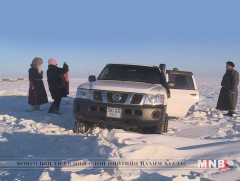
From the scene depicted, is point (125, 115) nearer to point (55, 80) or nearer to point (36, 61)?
point (55, 80)

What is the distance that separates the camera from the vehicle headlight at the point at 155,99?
7121mm

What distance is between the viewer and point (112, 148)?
17.0 feet

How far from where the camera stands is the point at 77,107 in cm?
744

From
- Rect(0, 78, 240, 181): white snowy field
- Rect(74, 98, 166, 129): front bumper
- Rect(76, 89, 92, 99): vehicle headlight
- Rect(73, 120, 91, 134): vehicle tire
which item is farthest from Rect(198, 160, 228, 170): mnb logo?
Rect(73, 120, 91, 134): vehicle tire

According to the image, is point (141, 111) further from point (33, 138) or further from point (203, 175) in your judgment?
point (203, 175)

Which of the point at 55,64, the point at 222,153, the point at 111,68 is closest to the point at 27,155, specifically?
the point at 222,153

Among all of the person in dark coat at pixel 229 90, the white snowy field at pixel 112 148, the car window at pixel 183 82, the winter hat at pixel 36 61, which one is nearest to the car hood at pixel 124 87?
the white snowy field at pixel 112 148

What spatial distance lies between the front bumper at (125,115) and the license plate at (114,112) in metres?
0.06

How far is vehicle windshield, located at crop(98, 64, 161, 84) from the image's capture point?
8.32 m

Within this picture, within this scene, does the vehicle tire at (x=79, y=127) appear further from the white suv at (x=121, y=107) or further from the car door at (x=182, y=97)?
the car door at (x=182, y=97)

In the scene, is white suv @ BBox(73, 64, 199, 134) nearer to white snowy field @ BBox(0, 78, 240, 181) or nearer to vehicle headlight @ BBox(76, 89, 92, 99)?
vehicle headlight @ BBox(76, 89, 92, 99)

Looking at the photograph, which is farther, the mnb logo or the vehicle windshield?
the vehicle windshield

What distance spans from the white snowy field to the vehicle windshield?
1.31m

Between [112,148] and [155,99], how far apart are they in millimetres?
2273
